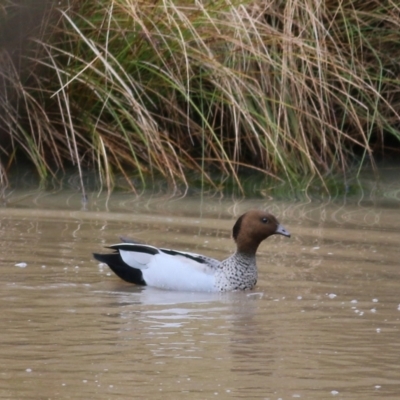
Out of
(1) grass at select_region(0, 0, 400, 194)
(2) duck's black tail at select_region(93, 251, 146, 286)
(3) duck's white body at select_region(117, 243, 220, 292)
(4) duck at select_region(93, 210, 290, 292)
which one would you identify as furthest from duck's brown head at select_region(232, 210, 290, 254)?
(1) grass at select_region(0, 0, 400, 194)

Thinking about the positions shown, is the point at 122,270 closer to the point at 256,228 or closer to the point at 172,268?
the point at 172,268

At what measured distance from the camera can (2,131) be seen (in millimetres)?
8797

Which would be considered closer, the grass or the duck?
the duck

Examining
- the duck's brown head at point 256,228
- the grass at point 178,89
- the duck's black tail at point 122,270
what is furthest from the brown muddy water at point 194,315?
the grass at point 178,89

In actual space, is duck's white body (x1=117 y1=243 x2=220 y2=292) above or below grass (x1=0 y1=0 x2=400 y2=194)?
below

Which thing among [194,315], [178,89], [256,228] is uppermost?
[178,89]

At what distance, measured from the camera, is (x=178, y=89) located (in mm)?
8836

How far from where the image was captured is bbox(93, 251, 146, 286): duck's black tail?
5.70 meters

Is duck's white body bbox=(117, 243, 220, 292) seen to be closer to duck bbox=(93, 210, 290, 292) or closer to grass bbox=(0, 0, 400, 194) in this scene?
duck bbox=(93, 210, 290, 292)

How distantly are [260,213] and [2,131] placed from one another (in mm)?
3370

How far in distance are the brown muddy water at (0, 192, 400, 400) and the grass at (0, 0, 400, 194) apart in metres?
1.13

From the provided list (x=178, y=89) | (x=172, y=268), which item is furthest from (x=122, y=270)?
(x=178, y=89)

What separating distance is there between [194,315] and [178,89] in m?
4.15

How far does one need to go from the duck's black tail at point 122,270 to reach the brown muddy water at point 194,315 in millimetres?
51
